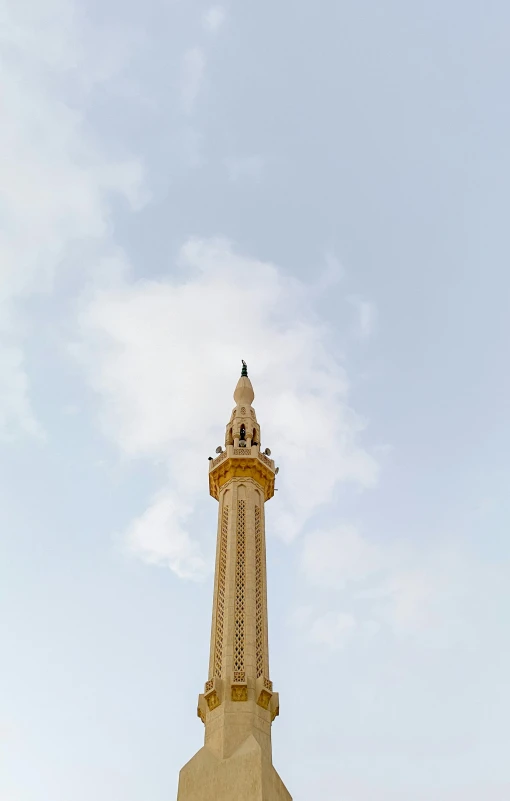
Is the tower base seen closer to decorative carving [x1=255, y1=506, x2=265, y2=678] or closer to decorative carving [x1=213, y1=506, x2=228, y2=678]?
decorative carving [x1=213, y1=506, x2=228, y2=678]


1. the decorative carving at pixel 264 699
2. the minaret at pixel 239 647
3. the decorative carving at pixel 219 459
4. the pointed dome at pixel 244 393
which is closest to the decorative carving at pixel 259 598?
the minaret at pixel 239 647

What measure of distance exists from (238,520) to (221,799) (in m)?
9.97

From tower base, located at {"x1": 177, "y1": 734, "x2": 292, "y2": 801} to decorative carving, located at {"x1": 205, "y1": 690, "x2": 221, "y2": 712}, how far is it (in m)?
1.40

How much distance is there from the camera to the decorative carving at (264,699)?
24094mm

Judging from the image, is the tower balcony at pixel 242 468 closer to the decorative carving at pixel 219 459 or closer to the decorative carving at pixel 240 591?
the decorative carving at pixel 219 459

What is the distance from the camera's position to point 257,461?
30547mm

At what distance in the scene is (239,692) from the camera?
2409 cm

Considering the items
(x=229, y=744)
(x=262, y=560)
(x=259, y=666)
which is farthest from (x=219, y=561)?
(x=229, y=744)

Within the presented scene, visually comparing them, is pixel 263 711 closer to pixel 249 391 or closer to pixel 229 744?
pixel 229 744

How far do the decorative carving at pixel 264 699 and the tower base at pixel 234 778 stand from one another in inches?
52.5

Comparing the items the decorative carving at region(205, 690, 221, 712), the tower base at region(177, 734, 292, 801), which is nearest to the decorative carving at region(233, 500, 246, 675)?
the decorative carving at region(205, 690, 221, 712)

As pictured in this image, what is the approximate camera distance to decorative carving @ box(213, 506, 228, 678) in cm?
2536

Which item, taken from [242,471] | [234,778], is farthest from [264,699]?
[242,471]

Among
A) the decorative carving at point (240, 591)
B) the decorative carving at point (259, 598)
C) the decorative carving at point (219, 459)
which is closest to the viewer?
the decorative carving at point (240, 591)
